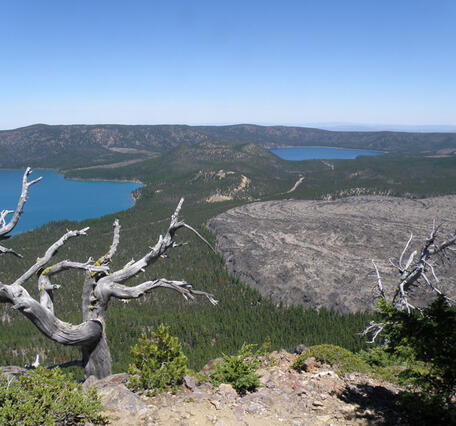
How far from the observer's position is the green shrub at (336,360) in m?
15.6

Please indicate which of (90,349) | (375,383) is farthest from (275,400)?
(90,349)

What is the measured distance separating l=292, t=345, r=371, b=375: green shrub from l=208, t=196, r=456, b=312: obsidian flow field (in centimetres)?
3614

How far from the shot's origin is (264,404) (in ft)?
37.7

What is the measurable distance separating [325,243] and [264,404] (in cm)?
9018

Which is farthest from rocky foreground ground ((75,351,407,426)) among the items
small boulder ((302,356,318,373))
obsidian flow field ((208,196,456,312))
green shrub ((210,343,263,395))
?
obsidian flow field ((208,196,456,312))

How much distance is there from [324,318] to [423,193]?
14064 centimetres

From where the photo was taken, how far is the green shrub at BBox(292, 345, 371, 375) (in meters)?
15.6

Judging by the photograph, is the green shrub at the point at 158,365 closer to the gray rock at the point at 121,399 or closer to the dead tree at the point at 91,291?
the gray rock at the point at 121,399

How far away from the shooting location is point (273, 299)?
73.5 metres

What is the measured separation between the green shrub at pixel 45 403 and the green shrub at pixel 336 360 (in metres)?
10.0

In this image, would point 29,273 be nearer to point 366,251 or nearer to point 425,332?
point 425,332

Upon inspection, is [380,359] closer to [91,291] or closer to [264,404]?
[264,404]

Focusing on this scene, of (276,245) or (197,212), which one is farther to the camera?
(197,212)

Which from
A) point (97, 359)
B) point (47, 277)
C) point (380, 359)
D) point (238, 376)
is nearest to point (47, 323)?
point (47, 277)
